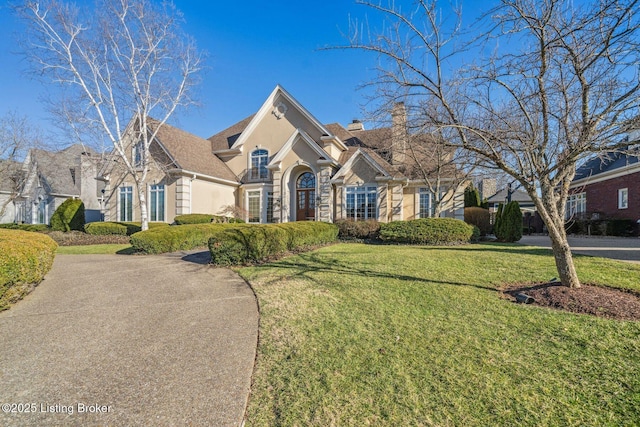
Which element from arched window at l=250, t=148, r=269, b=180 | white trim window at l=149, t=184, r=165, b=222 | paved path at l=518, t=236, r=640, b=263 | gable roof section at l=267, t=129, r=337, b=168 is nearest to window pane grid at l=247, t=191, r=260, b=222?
arched window at l=250, t=148, r=269, b=180

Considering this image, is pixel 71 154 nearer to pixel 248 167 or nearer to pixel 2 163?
pixel 2 163

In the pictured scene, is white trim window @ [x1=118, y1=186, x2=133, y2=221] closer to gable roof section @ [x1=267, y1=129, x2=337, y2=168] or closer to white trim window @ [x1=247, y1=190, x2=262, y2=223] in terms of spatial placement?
white trim window @ [x1=247, y1=190, x2=262, y2=223]

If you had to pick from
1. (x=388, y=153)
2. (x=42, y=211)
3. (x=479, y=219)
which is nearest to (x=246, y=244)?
(x=388, y=153)

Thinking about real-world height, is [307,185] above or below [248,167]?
below

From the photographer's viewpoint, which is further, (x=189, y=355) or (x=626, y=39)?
(x=626, y=39)

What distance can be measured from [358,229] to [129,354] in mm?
12406

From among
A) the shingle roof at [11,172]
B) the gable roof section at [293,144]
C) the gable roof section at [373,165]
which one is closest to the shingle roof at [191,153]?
the gable roof section at [293,144]

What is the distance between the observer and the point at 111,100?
16.1 m

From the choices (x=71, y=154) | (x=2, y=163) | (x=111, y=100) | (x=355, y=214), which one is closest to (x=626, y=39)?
(x=355, y=214)

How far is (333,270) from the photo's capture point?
782cm

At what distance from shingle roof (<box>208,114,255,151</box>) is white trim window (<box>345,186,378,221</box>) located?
10.5 m

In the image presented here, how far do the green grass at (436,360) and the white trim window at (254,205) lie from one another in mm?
14240

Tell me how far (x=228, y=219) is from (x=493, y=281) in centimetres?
1585

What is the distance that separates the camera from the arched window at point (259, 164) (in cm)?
2045
